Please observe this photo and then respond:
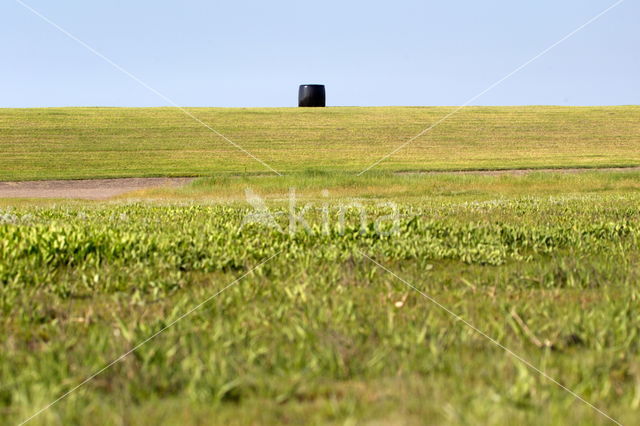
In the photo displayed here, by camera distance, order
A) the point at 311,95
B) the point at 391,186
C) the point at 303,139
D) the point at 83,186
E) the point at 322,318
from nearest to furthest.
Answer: the point at 322,318, the point at 391,186, the point at 83,186, the point at 303,139, the point at 311,95

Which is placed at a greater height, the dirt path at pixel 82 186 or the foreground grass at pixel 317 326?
the foreground grass at pixel 317 326

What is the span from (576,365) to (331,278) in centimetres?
255

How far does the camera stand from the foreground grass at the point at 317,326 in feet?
9.57

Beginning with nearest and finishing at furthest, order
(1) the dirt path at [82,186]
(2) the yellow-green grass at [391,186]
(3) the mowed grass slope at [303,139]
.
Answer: (2) the yellow-green grass at [391,186]
(1) the dirt path at [82,186]
(3) the mowed grass slope at [303,139]

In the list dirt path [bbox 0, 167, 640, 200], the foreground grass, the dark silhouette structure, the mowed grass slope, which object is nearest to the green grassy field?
the foreground grass

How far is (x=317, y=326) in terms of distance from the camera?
13.4 ft

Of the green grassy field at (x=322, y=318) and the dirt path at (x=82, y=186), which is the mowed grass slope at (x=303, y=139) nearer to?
the dirt path at (x=82, y=186)

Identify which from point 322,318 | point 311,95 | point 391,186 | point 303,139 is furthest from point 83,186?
point 311,95

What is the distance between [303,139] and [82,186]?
20304 millimetres

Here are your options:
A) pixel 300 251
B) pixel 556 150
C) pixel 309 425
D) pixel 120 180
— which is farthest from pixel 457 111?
pixel 309 425

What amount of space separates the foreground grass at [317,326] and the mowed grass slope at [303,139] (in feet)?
89.0

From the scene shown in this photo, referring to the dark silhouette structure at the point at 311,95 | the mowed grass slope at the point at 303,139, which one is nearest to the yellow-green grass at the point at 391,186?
the mowed grass slope at the point at 303,139

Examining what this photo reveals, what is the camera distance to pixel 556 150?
45.1 metres

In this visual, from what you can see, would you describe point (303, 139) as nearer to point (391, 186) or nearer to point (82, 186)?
point (82, 186)
